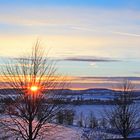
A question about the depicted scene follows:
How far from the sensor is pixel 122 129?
29891mm

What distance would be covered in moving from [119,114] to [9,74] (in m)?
10.6

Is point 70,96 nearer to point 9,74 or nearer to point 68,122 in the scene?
point 9,74

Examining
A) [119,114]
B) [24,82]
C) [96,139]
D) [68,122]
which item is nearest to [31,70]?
[24,82]

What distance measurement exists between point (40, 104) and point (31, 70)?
183 cm

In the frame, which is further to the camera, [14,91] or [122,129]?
[122,129]

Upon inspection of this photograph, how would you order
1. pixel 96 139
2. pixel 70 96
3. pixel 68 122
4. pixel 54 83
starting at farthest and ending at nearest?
pixel 68 122, pixel 96 139, pixel 70 96, pixel 54 83

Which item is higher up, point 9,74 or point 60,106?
point 9,74

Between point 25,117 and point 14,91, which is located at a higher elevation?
point 14,91

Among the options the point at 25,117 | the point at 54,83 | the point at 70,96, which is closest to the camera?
the point at 25,117

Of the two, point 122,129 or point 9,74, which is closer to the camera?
point 9,74

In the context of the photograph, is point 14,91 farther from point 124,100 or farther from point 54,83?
point 124,100

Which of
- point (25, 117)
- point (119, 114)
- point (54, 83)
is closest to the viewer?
point (25, 117)

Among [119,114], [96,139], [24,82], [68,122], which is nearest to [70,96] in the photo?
[24,82]

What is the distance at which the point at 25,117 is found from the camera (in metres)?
20.8
